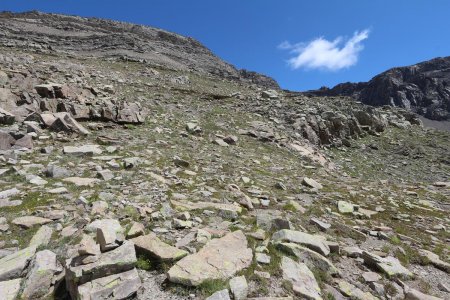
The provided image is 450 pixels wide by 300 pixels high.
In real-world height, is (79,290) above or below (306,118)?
below

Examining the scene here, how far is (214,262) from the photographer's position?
535 cm

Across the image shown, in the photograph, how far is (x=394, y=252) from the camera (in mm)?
7383

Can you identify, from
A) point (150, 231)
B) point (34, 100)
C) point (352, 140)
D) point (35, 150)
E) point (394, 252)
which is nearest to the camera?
point (150, 231)

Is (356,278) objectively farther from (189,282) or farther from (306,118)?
(306,118)

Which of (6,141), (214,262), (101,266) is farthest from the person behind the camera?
(6,141)

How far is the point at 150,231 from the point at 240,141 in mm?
13327

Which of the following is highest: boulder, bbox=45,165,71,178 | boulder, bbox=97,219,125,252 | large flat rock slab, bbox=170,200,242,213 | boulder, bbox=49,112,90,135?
boulder, bbox=49,112,90,135

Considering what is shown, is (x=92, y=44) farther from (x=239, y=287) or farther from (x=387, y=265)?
(x=387, y=265)

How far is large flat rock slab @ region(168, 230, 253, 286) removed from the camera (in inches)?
190

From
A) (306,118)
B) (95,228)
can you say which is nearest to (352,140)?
(306,118)

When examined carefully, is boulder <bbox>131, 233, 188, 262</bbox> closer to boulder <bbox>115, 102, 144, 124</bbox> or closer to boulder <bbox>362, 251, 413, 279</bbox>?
boulder <bbox>362, 251, 413, 279</bbox>

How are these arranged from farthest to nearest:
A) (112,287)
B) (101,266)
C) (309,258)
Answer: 1. (309,258)
2. (101,266)
3. (112,287)

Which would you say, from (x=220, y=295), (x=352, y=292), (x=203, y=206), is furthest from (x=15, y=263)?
(x=352, y=292)

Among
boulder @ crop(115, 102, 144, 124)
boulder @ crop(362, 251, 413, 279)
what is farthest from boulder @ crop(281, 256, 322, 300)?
boulder @ crop(115, 102, 144, 124)
